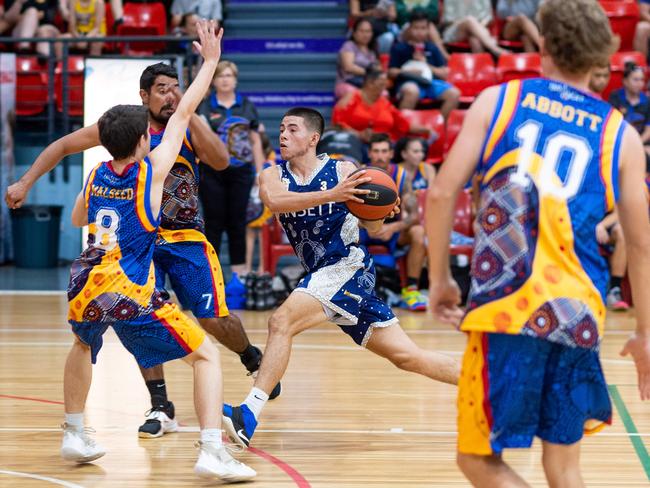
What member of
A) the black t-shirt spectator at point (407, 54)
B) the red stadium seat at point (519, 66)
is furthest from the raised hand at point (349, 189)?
the red stadium seat at point (519, 66)

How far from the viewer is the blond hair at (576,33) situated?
3.06 m

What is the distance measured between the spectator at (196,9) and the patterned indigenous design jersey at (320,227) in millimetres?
8715

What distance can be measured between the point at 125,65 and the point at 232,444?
23.6 feet

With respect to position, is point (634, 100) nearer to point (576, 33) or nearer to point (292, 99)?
point (292, 99)

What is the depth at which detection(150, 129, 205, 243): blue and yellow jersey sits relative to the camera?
19.6 ft

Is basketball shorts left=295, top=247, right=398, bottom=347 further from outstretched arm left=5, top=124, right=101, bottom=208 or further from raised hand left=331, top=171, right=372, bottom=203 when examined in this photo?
outstretched arm left=5, top=124, right=101, bottom=208

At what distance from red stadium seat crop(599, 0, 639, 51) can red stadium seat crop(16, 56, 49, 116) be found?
22.7 feet

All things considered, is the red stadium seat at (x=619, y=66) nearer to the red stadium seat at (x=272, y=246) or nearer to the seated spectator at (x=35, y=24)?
the red stadium seat at (x=272, y=246)

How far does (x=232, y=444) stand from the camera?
215 inches

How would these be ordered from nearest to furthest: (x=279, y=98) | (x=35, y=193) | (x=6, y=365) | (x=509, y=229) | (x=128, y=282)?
(x=509, y=229), (x=128, y=282), (x=6, y=365), (x=35, y=193), (x=279, y=98)

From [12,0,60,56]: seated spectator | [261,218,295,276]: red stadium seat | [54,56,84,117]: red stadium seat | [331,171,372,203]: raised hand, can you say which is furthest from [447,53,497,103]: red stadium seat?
[331,171,372,203]: raised hand

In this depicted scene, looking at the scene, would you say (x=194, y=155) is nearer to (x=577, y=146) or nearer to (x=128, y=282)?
(x=128, y=282)

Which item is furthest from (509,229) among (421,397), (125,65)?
(125,65)

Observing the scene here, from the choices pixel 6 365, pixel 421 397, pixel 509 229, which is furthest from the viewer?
pixel 6 365
